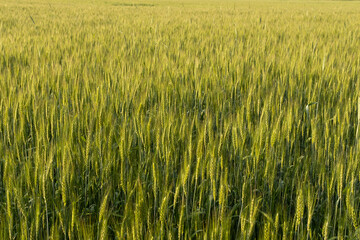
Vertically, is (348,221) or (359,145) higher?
(359,145)

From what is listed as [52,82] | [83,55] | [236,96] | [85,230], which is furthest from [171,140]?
[83,55]

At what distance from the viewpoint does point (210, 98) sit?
5.98ft

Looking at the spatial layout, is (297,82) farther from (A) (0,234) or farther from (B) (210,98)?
(A) (0,234)

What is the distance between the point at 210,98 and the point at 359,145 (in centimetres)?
82

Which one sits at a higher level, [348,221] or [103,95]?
[103,95]

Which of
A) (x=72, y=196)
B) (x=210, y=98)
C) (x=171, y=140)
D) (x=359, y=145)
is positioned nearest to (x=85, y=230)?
(x=72, y=196)

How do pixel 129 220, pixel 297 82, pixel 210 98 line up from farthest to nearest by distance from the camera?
pixel 297 82, pixel 210 98, pixel 129 220

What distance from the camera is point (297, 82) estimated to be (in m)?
2.09

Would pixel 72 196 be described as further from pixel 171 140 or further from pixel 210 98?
pixel 210 98

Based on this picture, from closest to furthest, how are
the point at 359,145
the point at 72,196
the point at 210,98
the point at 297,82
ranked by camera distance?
the point at 72,196
the point at 359,145
the point at 210,98
the point at 297,82

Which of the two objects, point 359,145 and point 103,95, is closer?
point 359,145

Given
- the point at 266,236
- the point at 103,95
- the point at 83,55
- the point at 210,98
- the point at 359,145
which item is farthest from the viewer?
the point at 83,55

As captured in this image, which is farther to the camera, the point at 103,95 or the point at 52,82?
the point at 52,82

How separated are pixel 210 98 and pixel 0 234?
121 cm
